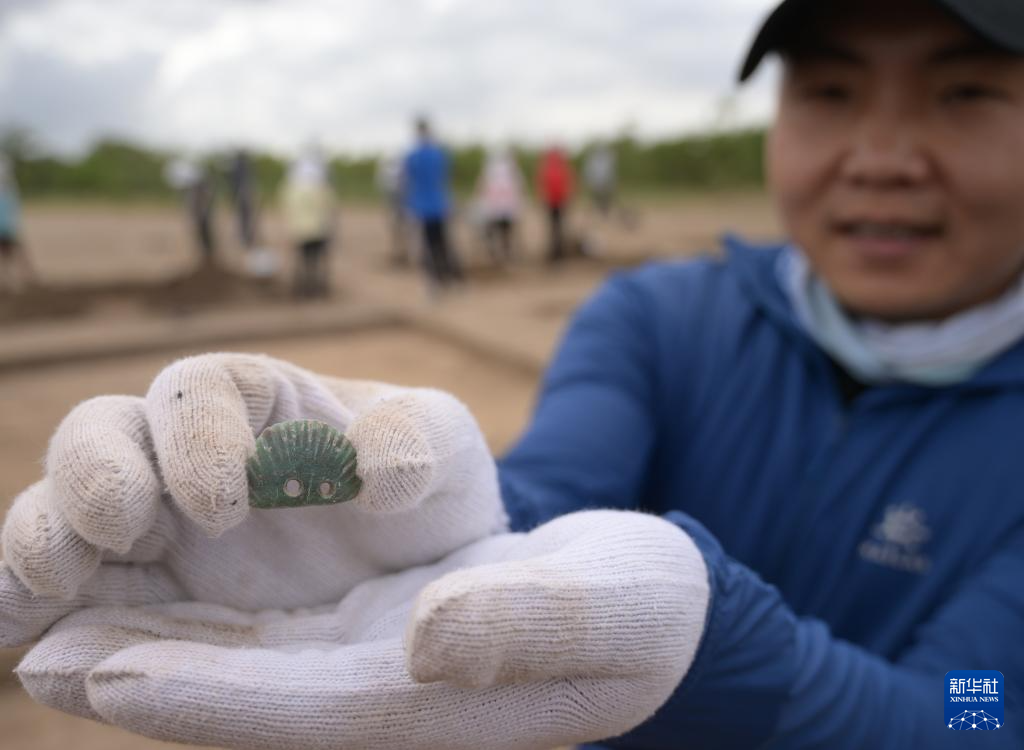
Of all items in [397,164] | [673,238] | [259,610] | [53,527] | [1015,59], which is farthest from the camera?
[673,238]

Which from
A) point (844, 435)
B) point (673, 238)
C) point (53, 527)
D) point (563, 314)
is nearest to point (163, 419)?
point (53, 527)

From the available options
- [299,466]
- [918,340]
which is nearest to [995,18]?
[918,340]

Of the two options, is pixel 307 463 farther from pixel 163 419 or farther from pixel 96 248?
pixel 96 248

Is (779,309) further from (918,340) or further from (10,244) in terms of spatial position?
(10,244)

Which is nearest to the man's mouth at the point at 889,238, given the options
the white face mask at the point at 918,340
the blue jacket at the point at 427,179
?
the white face mask at the point at 918,340

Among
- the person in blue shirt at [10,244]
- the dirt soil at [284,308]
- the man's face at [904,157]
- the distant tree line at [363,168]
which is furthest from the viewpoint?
the distant tree line at [363,168]

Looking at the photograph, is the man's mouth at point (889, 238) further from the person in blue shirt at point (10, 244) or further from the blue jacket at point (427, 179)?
the person in blue shirt at point (10, 244)
